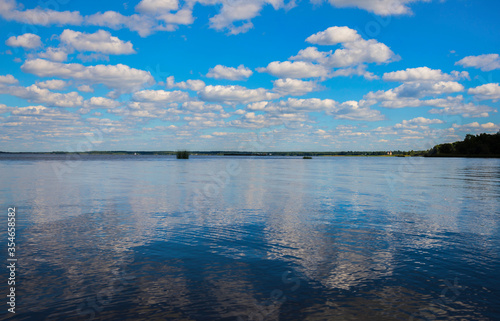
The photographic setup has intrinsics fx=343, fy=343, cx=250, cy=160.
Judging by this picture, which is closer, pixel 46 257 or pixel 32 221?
pixel 46 257

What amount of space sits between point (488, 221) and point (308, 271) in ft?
60.7

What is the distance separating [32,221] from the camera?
23906 millimetres

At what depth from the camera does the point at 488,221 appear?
992 inches

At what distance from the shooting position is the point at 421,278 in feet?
45.1

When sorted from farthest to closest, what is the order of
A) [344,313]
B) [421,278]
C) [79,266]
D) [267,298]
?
[79,266] < [421,278] < [267,298] < [344,313]

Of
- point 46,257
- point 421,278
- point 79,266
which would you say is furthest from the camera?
point 46,257

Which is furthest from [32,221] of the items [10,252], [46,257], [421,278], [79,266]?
[421,278]

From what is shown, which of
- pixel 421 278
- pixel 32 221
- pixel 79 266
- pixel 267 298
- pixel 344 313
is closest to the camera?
pixel 344 313

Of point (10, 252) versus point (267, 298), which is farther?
point (10, 252)

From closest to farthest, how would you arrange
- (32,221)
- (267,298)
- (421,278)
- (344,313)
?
(344,313) → (267,298) → (421,278) → (32,221)

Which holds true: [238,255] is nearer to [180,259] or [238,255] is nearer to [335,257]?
[180,259]

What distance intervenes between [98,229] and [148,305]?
12.2 m

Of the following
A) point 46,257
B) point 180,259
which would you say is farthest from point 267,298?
point 46,257

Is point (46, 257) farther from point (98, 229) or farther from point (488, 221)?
point (488, 221)
